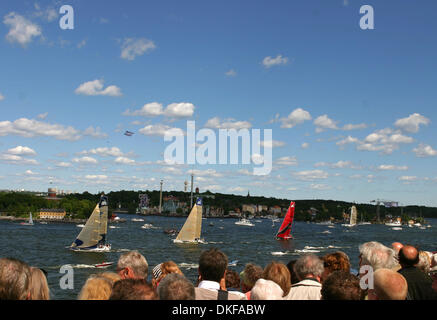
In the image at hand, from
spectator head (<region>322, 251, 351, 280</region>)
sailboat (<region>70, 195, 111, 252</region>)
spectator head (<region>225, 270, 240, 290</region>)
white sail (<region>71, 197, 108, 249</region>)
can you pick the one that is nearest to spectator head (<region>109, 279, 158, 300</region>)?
spectator head (<region>225, 270, 240, 290</region>)

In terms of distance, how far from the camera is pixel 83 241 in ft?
200

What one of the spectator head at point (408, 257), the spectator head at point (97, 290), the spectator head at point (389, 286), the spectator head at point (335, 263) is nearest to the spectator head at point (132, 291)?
the spectator head at point (97, 290)

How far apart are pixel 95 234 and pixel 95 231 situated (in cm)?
42

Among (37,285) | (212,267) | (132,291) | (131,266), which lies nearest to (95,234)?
(131,266)

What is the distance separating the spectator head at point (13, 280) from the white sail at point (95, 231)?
5785 centimetres

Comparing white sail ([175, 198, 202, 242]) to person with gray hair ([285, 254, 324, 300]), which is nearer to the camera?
person with gray hair ([285, 254, 324, 300])

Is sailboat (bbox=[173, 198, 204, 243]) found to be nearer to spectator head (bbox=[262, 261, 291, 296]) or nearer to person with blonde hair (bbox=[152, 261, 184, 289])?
person with blonde hair (bbox=[152, 261, 184, 289])

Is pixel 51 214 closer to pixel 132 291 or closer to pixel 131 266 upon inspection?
pixel 131 266

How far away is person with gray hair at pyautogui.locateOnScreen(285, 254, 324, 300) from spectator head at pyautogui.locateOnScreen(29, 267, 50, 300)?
3.15 metres

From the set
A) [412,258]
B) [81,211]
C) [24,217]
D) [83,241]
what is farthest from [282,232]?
[24,217]

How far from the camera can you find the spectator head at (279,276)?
613 centimetres

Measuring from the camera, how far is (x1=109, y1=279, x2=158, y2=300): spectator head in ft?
13.1
